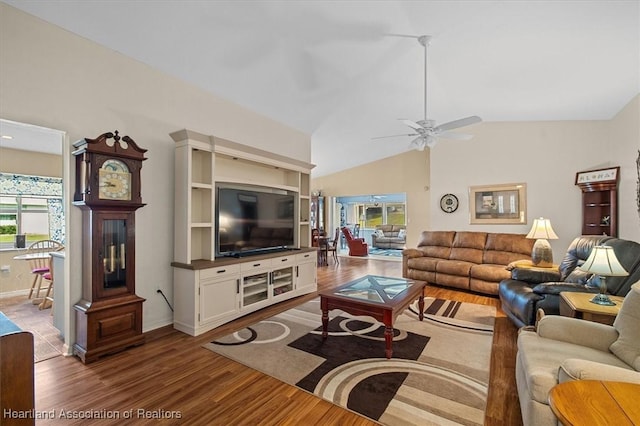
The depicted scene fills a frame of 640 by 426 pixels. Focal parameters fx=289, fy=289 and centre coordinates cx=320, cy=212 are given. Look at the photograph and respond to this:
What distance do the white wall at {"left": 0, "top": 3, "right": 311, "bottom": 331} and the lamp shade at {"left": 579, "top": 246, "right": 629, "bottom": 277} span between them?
4.13 meters

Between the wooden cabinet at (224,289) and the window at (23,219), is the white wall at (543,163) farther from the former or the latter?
the window at (23,219)

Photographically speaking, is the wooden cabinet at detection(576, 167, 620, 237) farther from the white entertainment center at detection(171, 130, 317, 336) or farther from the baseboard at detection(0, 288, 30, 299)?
the baseboard at detection(0, 288, 30, 299)

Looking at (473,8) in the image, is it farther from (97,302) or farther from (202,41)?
Answer: (97,302)

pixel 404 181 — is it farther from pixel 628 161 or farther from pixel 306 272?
pixel 306 272

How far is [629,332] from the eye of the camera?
1.75 m

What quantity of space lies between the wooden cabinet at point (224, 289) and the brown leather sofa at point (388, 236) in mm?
6947

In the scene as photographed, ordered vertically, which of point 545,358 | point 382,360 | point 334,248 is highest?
point 545,358

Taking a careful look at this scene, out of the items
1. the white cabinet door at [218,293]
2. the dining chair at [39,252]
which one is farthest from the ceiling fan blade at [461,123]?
the dining chair at [39,252]

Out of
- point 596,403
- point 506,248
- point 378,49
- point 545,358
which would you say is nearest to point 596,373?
point 596,403

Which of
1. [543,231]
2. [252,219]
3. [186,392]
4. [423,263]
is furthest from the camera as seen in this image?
[423,263]

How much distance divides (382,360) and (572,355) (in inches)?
53.8

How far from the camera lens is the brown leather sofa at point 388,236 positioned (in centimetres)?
1072

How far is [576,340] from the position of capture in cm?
194

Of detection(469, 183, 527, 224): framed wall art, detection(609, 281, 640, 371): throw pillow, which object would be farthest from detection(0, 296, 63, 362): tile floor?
detection(469, 183, 527, 224): framed wall art
